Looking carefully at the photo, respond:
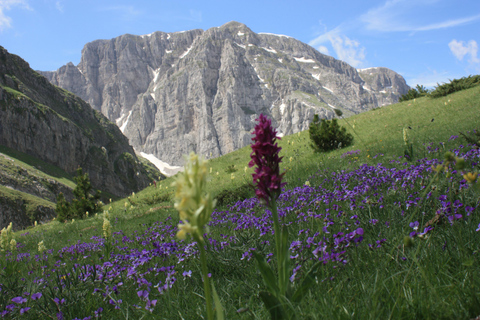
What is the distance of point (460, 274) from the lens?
87.8 inches

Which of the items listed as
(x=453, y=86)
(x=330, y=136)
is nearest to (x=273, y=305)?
(x=330, y=136)

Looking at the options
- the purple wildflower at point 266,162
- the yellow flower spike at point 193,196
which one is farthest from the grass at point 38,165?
the yellow flower spike at point 193,196

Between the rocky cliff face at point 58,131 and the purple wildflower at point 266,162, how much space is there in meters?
135

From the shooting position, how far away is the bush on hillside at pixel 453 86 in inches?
840

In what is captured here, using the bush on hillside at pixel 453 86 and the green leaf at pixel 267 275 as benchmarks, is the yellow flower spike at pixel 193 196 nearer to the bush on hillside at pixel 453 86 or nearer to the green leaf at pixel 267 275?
the green leaf at pixel 267 275

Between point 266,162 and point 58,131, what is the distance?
481 feet

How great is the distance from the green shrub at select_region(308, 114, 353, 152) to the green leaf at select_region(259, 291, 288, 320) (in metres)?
14.4

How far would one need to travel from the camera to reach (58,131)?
12156cm

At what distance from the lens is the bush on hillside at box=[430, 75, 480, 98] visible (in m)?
21.3

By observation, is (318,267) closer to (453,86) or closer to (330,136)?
(330,136)

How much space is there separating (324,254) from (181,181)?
185 cm

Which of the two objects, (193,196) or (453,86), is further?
(453,86)

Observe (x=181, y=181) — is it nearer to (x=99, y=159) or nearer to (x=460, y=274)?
(x=460, y=274)

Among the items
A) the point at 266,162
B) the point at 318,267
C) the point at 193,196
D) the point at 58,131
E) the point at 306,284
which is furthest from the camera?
the point at 58,131
